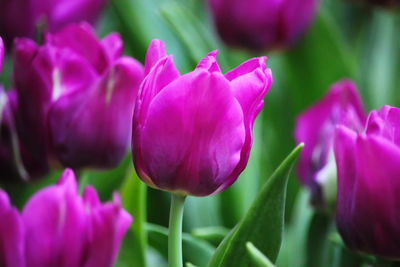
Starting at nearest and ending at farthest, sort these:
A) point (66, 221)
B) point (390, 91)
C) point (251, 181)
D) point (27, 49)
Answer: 1. point (66, 221)
2. point (27, 49)
3. point (251, 181)
4. point (390, 91)

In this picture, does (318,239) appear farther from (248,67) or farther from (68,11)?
(68,11)

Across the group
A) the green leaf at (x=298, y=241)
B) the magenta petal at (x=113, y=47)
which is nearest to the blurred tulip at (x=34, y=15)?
the magenta petal at (x=113, y=47)

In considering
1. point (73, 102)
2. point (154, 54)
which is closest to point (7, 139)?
point (73, 102)

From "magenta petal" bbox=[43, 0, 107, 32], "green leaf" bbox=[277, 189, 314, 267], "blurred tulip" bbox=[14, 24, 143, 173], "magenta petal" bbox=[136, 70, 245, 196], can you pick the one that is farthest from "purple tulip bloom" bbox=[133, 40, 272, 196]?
"magenta petal" bbox=[43, 0, 107, 32]

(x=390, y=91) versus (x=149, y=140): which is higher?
(x=149, y=140)

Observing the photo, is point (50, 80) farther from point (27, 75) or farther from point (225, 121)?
point (225, 121)

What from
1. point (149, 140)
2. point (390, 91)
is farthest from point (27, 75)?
point (390, 91)
